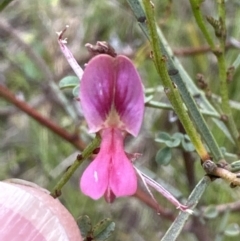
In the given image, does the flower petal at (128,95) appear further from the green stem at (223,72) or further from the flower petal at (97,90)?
the green stem at (223,72)

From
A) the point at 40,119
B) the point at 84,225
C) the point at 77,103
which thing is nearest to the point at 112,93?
the point at 84,225

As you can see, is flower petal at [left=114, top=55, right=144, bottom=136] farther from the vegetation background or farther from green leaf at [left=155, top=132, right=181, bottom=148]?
the vegetation background

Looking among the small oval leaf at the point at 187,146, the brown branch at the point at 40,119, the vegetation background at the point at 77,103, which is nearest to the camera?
the small oval leaf at the point at 187,146

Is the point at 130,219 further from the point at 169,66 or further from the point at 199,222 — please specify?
the point at 169,66

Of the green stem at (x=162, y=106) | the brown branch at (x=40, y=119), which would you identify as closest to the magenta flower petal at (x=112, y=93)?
the green stem at (x=162, y=106)

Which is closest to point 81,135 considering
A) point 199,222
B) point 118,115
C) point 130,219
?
point 199,222
